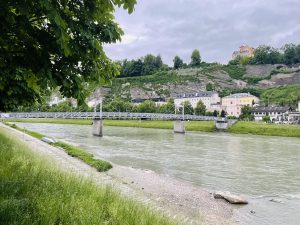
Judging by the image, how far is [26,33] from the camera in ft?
18.0

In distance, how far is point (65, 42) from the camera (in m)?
4.79

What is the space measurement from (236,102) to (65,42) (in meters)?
143

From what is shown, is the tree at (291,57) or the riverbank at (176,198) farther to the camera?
the tree at (291,57)

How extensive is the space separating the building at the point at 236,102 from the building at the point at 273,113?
52.9 ft

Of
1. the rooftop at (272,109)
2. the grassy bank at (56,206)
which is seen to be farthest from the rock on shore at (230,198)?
the rooftop at (272,109)

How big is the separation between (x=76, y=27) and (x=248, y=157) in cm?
2954

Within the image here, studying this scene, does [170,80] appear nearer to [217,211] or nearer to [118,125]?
[118,125]

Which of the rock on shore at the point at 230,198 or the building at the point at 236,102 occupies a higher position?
the building at the point at 236,102

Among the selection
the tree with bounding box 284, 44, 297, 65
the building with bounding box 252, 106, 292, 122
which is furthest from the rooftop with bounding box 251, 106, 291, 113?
the tree with bounding box 284, 44, 297, 65

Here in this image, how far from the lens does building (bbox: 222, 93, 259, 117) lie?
462 ft

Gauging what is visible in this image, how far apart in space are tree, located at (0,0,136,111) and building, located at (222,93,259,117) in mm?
137749

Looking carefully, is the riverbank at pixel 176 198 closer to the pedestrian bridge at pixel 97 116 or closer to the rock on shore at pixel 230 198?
the rock on shore at pixel 230 198

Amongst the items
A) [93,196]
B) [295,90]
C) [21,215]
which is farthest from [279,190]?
[295,90]

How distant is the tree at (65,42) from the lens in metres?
4.99
